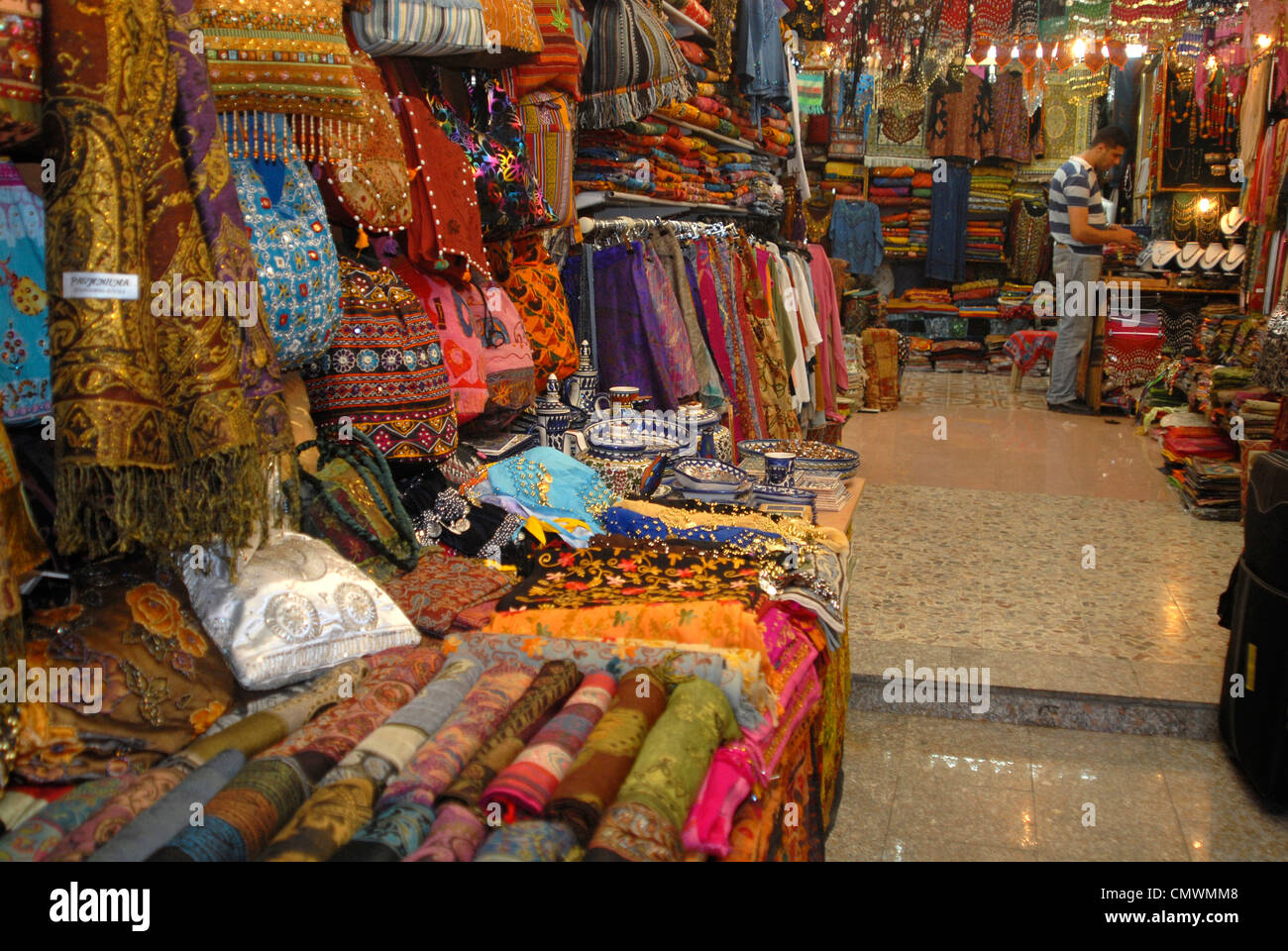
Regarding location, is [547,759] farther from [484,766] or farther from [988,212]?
[988,212]

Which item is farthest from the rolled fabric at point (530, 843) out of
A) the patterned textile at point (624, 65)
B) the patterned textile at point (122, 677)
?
the patterned textile at point (624, 65)

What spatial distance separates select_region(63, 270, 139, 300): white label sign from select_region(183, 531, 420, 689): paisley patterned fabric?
1.49ft

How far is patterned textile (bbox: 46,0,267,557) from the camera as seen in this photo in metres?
1.26

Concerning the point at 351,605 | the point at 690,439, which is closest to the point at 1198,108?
the point at 690,439

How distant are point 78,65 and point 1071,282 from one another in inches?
297

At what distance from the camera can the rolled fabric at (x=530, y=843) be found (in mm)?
1025

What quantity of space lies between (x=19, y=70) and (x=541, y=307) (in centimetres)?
189

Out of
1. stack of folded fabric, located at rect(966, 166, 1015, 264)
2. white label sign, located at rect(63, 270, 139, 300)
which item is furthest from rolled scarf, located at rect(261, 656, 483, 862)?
stack of folded fabric, located at rect(966, 166, 1015, 264)

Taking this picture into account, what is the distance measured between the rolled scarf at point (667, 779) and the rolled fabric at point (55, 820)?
0.59 m

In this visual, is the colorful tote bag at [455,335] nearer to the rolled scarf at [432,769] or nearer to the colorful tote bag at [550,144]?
the colorful tote bag at [550,144]

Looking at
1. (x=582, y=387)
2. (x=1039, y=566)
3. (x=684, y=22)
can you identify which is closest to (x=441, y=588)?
(x=582, y=387)

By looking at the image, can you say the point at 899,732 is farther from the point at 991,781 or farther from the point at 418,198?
the point at 418,198

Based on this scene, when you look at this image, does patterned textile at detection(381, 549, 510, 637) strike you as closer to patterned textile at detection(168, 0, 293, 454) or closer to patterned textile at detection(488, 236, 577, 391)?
patterned textile at detection(168, 0, 293, 454)

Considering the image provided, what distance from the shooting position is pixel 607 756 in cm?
121
